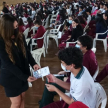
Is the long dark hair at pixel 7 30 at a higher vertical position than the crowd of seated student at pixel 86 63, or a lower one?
higher

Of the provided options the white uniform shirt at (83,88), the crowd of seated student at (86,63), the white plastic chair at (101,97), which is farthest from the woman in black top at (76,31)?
the white uniform shirt at (83,88)

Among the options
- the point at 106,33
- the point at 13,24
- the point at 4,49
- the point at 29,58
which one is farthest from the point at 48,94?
the point at 106,33

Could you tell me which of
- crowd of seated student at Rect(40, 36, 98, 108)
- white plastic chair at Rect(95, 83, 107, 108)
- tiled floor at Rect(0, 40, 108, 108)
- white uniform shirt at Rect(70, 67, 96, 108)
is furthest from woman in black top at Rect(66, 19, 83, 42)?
white uniform shirt at Rect(70, 67, 96, 108)

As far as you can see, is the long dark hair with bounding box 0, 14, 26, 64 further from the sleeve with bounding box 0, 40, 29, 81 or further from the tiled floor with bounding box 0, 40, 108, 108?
the tiled floor with bounding box 0, 40, 108, 108

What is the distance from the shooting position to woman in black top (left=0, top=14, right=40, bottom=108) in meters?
1.33

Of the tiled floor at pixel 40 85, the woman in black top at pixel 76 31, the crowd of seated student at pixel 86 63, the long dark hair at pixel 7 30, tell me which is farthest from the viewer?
the woman in black top at pixel 76 31

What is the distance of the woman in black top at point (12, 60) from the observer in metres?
1.33

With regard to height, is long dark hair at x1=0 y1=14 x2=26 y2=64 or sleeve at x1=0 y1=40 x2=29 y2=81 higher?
long dark hair at x1=0 y1=14 x2=26 y2=64

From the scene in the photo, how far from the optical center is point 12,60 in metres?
1.38

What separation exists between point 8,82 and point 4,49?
32cm

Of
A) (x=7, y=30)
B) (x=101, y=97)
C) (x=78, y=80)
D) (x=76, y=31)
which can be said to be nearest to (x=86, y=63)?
(x=101, y=97)

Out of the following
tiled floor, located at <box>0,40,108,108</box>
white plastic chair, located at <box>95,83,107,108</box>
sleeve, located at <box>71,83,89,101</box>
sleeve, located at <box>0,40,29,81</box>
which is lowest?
tiled floor, located at <box>0,40,108,108</box>

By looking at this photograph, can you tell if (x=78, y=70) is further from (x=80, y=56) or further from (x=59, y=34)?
(x=59, y=34)

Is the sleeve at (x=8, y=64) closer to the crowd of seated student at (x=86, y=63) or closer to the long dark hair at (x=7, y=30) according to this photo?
the long dark hair at (x=7, y=30)
